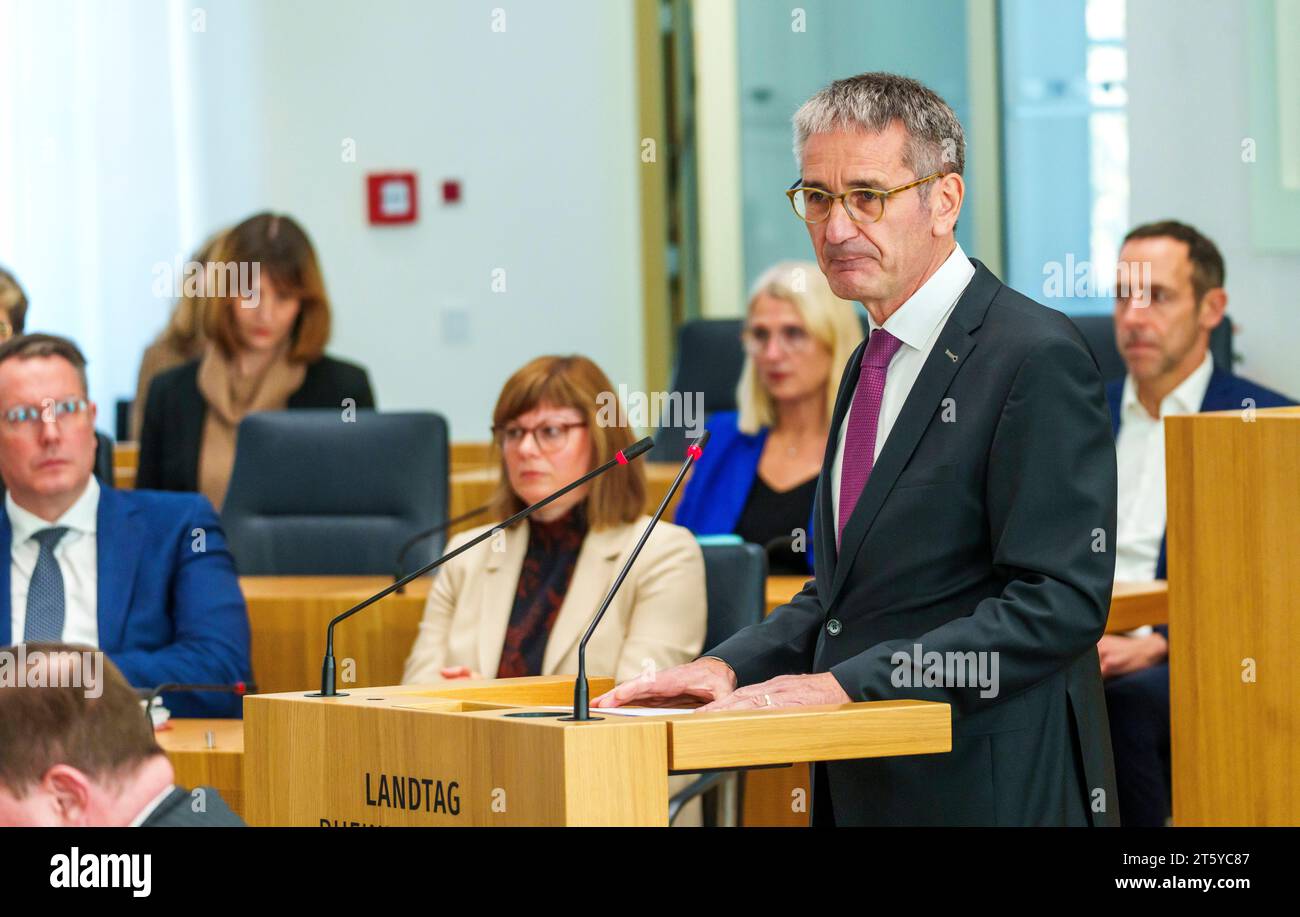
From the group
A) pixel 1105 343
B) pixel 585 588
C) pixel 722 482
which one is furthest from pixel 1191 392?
pixel 585 588

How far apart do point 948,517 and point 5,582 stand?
2.26m

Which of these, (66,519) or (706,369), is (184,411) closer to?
(66,519)

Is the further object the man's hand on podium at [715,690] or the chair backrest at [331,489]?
the chair backrest at [331,489]

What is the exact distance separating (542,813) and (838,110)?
0.80 metres

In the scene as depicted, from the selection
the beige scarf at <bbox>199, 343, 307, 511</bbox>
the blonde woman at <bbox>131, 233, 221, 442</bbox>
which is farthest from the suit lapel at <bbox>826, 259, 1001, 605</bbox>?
the blonde woman at <bbox>131, 233, 221, 442</bbox>

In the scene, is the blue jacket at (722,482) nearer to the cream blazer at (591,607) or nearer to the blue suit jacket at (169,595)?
the cream blazer at (591,607)

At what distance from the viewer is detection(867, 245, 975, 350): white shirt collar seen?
2.12 m

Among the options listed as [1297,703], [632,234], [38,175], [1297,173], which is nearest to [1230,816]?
[1297,703]

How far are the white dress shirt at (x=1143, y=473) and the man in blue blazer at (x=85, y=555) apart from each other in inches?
73.5

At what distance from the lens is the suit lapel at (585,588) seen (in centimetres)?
354

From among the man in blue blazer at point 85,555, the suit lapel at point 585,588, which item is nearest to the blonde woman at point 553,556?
the suit lapel at point 585,588

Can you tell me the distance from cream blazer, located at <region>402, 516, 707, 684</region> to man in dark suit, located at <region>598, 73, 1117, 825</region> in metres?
1.27

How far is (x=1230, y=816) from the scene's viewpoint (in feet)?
7.99

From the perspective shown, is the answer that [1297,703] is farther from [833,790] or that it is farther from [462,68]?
[462,68]
